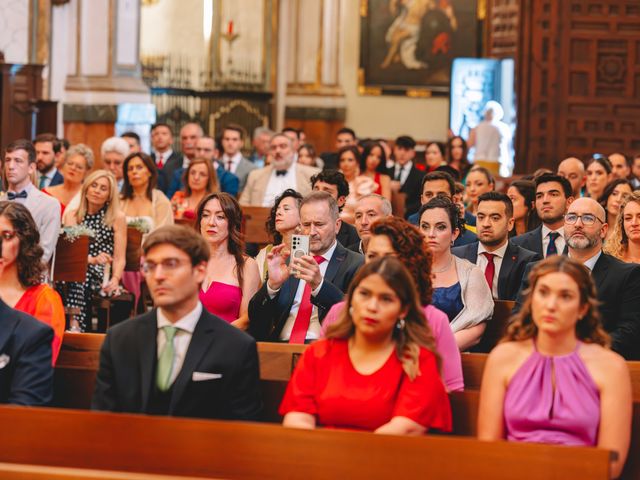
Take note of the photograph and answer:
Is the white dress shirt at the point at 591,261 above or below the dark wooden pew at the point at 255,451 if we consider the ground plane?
above

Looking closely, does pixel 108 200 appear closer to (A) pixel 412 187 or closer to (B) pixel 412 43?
(A) pixel 412 187

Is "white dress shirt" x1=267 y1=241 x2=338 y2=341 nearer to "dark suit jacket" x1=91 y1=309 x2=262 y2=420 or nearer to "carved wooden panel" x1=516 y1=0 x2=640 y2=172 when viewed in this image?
"dark suit jacket" x1=91 y1=309 x2=262 y2=420

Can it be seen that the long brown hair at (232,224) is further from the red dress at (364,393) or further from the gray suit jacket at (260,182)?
the gray suit jacket at (260,182)

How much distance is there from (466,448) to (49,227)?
4.65 meters

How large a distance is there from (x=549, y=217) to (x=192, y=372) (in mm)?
4152

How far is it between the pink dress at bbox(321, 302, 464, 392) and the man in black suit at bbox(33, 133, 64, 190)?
638 cm

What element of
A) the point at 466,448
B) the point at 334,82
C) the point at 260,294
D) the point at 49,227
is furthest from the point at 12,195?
the point at 334,82

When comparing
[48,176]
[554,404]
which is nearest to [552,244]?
[554,404]

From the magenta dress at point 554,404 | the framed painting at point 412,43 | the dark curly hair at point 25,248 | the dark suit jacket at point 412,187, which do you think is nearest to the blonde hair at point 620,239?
the magenta dress at point 554,404

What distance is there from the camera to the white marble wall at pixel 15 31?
15984 millimetres

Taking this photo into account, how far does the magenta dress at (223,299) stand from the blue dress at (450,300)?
1113 millimetres

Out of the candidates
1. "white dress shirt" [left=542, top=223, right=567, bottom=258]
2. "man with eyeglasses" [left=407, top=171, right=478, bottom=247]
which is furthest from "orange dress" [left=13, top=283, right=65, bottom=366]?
"white dress shirt" [left=542, top=223, right=567, bottom=258]

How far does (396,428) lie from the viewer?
4.14 m

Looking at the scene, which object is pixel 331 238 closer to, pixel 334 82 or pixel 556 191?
pixel 556 191
